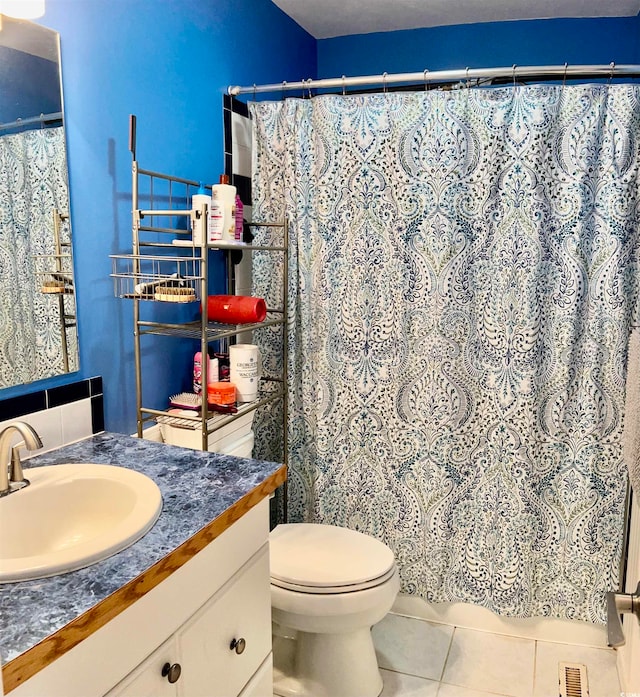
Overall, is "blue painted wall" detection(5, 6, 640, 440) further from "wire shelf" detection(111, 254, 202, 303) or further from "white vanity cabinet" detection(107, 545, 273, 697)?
"white vanity cabinet" detection(107, 545, 273, 697)

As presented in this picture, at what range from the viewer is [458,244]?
2049 mm

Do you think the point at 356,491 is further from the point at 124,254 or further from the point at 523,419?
the point at 124,254

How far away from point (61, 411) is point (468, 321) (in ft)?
4.30

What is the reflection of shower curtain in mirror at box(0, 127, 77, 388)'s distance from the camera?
136 cm

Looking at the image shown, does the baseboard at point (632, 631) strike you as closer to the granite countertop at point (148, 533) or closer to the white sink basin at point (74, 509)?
the granite countertop at point (148, 533)

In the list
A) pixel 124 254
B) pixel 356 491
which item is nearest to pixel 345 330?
pixel 356 491

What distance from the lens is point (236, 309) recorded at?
1971mm

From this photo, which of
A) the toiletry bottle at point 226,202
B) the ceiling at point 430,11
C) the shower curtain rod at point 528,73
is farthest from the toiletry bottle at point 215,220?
the ceiling at point 430,11

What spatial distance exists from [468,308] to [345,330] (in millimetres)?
441

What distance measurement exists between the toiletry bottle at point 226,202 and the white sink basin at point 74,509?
33.9 inches

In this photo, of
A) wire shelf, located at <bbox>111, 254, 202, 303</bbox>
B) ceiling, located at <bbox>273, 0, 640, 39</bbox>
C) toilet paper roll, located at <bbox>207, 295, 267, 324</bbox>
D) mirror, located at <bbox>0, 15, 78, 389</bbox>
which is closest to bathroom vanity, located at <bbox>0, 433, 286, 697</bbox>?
mirror, located at <bbox>0, 15, 78, 389</bbox>

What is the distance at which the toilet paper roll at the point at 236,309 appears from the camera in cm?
196

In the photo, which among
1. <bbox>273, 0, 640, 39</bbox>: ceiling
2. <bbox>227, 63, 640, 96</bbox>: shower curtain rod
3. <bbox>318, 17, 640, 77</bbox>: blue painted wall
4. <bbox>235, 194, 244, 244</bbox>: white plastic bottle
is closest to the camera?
<bbox>227, 63, 640, 96</bbox>: shower curtain rod

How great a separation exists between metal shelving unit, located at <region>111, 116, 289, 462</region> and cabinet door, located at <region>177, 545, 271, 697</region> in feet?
1.68
